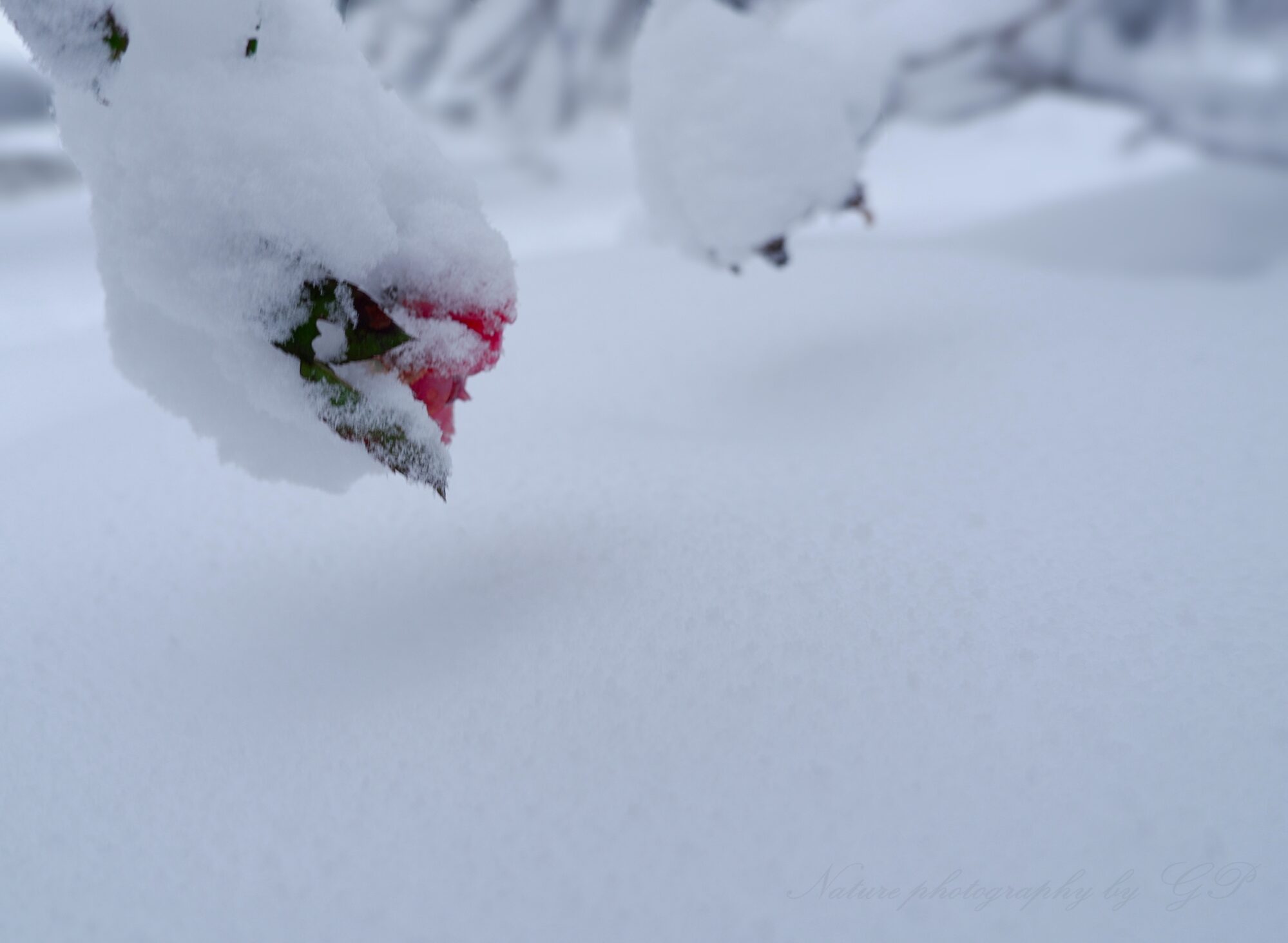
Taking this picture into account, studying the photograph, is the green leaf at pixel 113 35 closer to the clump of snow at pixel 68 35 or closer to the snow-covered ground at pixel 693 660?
the clump of snow at pixel 68 35

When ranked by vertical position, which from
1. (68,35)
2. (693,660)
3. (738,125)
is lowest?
(693,660)

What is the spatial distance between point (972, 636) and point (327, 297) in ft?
0.87

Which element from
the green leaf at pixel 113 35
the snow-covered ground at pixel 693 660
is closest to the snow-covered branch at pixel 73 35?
the green leaf at pixel 113 35

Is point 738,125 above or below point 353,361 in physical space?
above

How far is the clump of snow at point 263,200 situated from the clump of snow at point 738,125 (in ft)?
0.72

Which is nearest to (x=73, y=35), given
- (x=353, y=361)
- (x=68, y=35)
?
(x=68, y=35)

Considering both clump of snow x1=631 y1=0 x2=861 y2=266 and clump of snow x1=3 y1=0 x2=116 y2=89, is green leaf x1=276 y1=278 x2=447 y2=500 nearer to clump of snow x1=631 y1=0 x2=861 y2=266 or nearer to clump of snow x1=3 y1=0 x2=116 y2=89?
clump of snow x1=3 y1=0 x2=116 y2=89

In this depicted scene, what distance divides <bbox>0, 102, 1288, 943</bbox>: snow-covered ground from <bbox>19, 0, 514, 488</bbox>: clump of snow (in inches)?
4.5

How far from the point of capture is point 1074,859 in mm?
268

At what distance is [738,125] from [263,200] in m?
0.29

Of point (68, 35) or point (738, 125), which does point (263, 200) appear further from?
point (738, 125)

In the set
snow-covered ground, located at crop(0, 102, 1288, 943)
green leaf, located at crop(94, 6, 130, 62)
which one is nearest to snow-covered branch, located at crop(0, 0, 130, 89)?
green leaf, located at crop(94, 6, 130, 62)

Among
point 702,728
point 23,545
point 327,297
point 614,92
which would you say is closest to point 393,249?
point 327,297

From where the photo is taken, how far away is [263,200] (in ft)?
0.95
